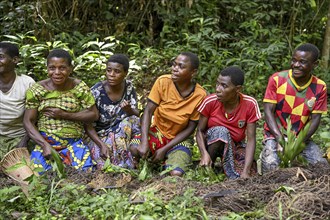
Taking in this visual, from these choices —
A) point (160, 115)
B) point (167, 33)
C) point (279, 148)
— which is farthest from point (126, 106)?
point (167, 33)

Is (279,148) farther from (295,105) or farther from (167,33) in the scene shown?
(167,33)

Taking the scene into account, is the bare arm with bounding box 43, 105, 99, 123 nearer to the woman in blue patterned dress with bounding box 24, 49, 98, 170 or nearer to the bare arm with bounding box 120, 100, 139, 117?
the woman in blue patterned dress with bounding box 24, 49, 98, 170

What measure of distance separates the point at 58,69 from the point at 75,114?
459mm

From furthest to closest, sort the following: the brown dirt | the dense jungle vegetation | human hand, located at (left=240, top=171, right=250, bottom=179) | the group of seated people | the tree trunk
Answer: the tree trunk
the dense jungle vegetation
the group of seated people
human hand, located at (left=240, top=171, right=250, bottom=179)
the brown dirt

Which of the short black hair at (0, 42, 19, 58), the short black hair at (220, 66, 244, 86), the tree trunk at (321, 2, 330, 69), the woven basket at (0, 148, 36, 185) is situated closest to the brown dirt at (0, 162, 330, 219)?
the woven basket at (0, 148, 36, 185)

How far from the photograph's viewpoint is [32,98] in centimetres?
464

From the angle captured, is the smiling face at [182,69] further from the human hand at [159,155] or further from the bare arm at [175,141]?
the human hand at [159,155]

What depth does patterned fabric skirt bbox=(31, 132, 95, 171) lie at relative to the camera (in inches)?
183

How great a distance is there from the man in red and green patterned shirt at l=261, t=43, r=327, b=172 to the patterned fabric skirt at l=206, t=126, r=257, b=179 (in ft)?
0.74

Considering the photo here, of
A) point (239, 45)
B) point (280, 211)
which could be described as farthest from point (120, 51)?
point (280, 211)

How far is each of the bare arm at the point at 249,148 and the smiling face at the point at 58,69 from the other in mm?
1815

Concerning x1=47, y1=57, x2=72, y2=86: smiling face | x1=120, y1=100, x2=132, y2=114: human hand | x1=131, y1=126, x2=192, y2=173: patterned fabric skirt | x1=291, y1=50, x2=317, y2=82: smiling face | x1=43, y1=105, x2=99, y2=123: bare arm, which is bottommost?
x1=131, y1=126, x2=192, y2=173: patterned fabric skirt

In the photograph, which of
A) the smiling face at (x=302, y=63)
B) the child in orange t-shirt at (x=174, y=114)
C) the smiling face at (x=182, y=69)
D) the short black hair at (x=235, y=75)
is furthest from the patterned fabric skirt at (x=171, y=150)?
the smiling face at (x=302, y=63)

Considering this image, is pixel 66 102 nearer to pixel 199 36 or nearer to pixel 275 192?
pixel 275 192
